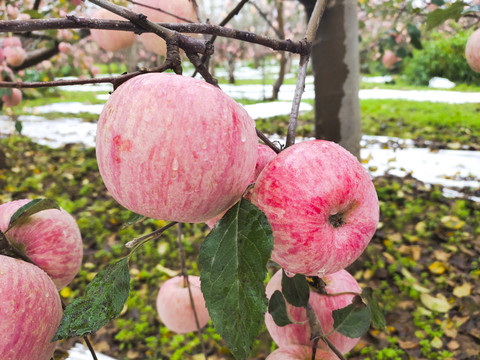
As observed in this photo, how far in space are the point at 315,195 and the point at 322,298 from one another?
0.37m

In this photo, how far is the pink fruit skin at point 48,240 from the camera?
597 mm

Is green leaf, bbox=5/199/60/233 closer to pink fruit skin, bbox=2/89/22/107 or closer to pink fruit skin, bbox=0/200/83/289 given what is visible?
pink fruit skin, bbox=0/200/83/289

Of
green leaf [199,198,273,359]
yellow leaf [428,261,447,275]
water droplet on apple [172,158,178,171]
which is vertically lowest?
yellow leaf [428,261,447,275]

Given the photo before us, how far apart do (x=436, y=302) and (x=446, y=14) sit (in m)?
1.55

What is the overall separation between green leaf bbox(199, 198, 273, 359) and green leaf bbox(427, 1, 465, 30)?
48.8 inches

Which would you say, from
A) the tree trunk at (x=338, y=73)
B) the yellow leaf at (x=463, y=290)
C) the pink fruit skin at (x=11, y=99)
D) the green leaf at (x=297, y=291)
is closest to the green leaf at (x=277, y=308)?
the green leaf at (x=297, y=291)

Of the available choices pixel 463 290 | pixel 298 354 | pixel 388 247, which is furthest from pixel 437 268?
pixel 298 354

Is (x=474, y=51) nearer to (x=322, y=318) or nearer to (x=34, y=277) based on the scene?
(x=322, y=318)

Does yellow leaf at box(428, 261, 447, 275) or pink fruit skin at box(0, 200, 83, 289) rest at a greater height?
pink fruit skin at box(0, 200, 83, 289)

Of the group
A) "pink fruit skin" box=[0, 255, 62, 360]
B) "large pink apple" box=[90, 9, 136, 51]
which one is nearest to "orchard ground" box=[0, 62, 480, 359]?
"pink fruit skin" box=[0, 255, 62, 360]

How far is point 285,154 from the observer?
1.62 ft

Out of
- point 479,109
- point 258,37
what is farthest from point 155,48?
point 479,109

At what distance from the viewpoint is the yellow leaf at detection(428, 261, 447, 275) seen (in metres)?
2.30

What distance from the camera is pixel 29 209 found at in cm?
57
